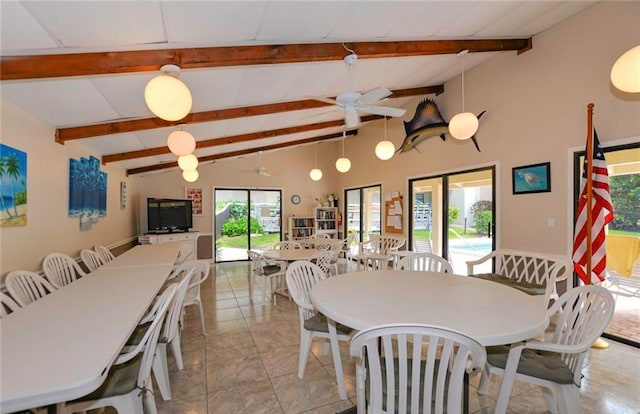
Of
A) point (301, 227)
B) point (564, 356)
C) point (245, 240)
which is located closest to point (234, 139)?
point (245, 240)

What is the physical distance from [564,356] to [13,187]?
411cm

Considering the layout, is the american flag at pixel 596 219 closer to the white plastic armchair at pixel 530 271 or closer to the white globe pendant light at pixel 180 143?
the white plastic armchair at pixel 530 271

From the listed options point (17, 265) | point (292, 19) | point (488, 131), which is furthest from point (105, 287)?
point (488, 131)

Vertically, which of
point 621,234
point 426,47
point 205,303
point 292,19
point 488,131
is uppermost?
point 426,47

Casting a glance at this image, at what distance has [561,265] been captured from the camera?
3.13 meters

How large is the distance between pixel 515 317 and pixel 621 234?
9.18ft

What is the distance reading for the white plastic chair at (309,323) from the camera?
83.0 inches

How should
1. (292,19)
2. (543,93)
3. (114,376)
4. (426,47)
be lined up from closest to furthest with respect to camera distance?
(114,376) < (292,19) < (426,47) < (543,93)

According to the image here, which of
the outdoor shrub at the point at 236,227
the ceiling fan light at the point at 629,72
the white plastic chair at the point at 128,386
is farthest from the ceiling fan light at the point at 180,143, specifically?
the outdoor shrub at the point at 236,227

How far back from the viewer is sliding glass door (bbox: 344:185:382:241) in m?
7.22

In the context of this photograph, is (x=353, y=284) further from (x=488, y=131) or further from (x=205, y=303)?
(x=488, y=131)

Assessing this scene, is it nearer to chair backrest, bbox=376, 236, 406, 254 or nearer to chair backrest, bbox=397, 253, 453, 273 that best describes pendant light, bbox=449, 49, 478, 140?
chair backrest, bbox=397, 253, 453, 273

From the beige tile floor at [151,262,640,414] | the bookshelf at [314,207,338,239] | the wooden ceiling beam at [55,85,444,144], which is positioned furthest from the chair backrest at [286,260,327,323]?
the bookshelf at [314,207,338,239]

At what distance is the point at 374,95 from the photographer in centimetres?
266
